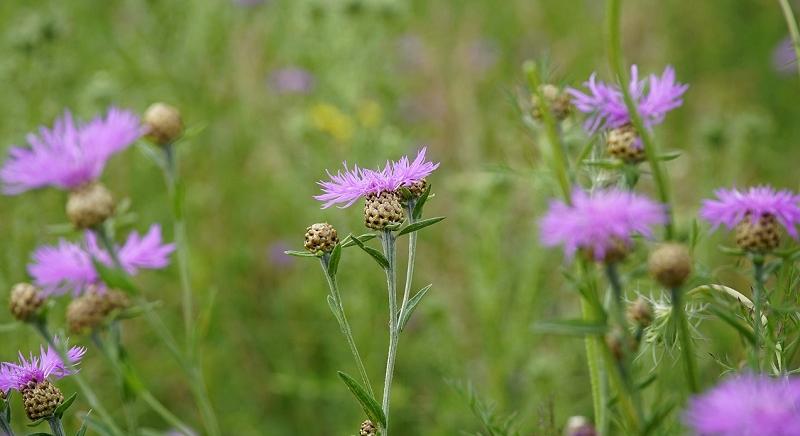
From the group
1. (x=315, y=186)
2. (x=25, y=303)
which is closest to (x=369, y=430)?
(x=25, y=303)

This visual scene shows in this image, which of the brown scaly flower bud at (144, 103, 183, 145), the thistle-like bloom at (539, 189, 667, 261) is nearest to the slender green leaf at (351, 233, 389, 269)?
the thistle-like bloom at (539, 189, 667, 261)

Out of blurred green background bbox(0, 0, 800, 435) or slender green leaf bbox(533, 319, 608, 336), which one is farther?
blurred green background bbox(0, 0, 800, 435)

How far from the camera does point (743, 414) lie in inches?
21.6

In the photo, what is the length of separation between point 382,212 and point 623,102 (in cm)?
31

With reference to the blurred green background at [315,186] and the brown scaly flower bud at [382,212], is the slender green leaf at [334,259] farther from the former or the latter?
the blurred green background at [315,186]

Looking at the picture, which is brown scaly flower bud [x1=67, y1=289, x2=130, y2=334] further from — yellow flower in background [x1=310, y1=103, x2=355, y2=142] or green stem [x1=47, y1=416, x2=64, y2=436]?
yellow flower in background [x1=310, y1=103, x2=355, y2=142]

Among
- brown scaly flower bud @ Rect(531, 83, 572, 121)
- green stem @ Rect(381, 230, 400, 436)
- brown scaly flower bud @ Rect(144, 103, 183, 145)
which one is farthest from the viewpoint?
brown scaly flower bud @ Rect(144, 103, 183, 145)

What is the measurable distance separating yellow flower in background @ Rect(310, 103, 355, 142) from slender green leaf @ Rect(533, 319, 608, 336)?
2177mm

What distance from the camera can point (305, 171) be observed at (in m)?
2.94

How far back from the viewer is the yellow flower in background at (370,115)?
275 centimetres

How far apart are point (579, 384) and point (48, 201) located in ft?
5.69

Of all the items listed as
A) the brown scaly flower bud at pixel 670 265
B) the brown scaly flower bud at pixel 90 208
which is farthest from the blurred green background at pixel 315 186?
the brown scaly flower bud at pixel 670 265

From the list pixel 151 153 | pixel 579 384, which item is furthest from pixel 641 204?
pixel 579 384

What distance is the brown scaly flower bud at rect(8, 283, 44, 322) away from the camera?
3.23 feet
